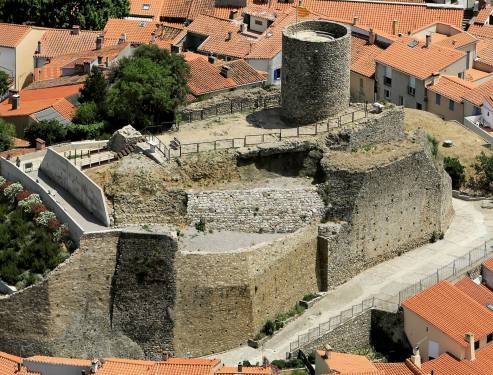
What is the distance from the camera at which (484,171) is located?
83.1 m

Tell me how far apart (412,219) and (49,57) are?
1149 inches

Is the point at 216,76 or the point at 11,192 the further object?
the point at 216,76

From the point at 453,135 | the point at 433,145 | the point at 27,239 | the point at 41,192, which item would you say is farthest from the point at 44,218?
the point at 453,135

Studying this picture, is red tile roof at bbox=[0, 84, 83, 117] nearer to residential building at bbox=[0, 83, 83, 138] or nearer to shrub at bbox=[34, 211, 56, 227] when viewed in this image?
residential building at bbox=[0, 83, 83, 138]

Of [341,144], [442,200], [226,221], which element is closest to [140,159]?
[226,221]

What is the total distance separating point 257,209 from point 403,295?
7535 mm

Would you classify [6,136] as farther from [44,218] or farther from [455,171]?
[455,171]

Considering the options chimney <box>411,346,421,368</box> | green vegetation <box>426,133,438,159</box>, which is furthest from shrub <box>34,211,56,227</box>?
green vegetation <box>426,133,438,159</box>

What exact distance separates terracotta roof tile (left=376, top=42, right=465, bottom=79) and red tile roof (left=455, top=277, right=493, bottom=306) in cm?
2045

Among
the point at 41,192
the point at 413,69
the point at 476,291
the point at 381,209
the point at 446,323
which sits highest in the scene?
the point at 41,192

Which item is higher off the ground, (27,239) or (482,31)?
(27,239)

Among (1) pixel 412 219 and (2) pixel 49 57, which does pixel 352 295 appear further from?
(2) pixel 49 57

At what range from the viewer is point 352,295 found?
7194 centimetres

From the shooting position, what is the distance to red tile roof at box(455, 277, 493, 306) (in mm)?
72562
